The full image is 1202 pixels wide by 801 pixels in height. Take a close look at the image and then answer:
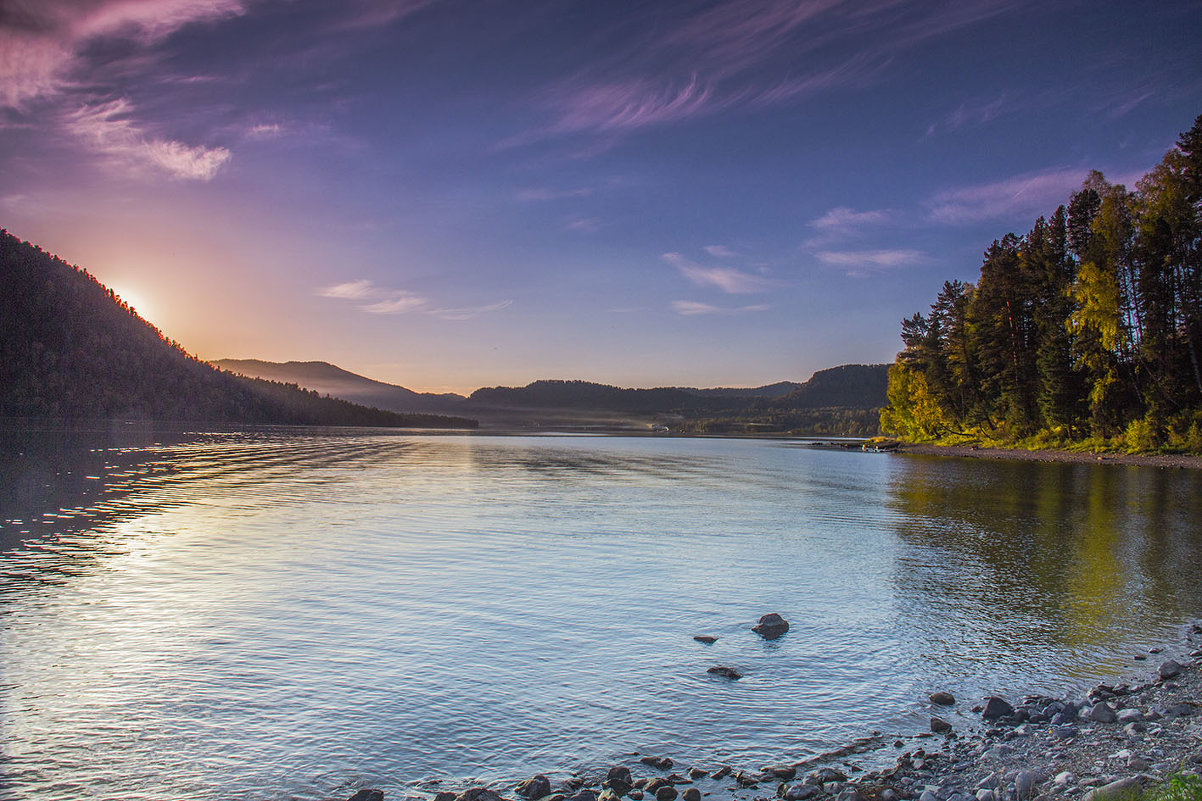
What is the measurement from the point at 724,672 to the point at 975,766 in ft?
12.2

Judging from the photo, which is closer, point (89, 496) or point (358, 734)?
point (358, 734)

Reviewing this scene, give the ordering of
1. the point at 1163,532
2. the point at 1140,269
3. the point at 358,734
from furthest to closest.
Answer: the point at 1140,269
the point at 1163,532
the point at 358,734

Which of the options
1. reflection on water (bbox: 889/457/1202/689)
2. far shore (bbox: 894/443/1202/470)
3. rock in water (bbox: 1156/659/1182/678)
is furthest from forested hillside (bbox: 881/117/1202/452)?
rock in water (bbox: 1156/659/1182/678)

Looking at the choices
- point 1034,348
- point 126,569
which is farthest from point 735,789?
point 1034,348

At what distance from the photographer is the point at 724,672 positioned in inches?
403

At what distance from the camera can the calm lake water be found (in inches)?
304

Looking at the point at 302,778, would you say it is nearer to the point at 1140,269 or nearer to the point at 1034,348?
the point at 1140,269

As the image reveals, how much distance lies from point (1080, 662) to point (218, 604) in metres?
16.0

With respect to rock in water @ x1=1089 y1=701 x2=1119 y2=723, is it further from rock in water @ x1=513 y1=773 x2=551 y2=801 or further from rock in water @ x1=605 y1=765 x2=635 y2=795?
rock in water @ x1=513 y1=773 x2=551 y2=801

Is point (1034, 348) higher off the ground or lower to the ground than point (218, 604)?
higher

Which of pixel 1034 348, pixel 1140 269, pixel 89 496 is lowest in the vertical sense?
pixel 89 496

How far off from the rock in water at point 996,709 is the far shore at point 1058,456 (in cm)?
6233

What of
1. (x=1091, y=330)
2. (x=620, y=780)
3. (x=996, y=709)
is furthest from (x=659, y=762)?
(x=1091, y=330)

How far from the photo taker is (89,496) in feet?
105
